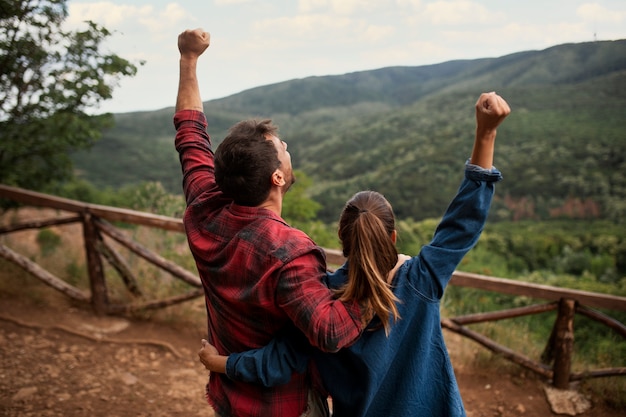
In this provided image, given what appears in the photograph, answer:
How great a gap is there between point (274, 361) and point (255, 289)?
23 cm

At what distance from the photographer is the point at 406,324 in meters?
1.38

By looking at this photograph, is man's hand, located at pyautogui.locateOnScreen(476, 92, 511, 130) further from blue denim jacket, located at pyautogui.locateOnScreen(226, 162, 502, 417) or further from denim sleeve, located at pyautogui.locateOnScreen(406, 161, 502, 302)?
blue denim jacket, located at pyautogui.locateOnScreen(226, 162, 502, 417)

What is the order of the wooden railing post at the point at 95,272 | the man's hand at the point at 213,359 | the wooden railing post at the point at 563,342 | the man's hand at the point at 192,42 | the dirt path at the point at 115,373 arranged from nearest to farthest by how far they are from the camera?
the man's hand at the point at 213,359
the man's hand at the point at 192,42
the dirt path at the point at 115,373
the wooden railing post at the point at 563,342
the wooden railing post at the point at 95,272

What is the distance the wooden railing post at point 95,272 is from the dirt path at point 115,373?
0.13 m

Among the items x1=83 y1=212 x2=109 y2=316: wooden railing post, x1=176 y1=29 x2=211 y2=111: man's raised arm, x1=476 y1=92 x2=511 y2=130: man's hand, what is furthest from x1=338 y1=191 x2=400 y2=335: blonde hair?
x1=83 y1=212 x2=109 y2=316: wooden railing post

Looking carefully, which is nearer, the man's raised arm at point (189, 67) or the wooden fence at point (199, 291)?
the man's raised arm at point (189, 67)

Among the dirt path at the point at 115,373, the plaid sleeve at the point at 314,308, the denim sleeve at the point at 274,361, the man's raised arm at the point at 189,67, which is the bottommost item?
the dirt path at the point at 115,373

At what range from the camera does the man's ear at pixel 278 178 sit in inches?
53.7

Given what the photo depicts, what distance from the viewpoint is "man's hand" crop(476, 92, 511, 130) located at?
1.19 metres

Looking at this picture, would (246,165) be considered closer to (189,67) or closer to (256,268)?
(256,268)

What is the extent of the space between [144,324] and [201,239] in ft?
11.8

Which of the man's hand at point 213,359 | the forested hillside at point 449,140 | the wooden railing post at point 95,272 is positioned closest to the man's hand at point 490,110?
the man's hand at point 213,359

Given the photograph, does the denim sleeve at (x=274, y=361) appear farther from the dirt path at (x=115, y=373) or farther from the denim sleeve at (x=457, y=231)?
the dirt path at (x=115, y=373)

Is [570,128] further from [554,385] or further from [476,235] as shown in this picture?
[476,235]
